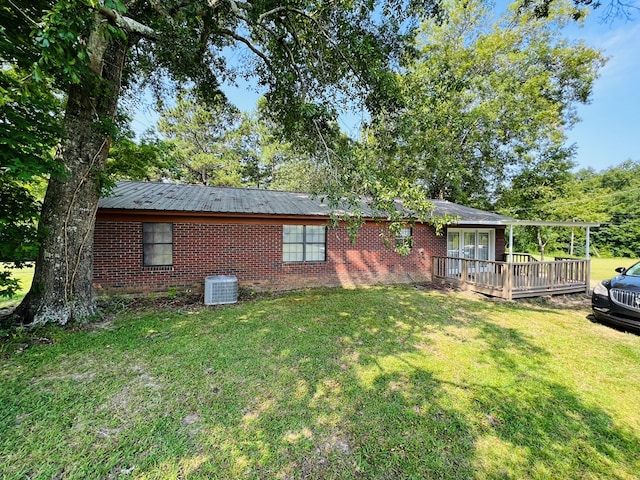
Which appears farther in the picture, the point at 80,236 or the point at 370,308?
the point at 370,308

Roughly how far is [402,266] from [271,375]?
26.6ft

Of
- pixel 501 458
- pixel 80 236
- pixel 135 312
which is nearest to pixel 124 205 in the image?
pixel 80 236

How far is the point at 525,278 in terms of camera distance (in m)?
8.59

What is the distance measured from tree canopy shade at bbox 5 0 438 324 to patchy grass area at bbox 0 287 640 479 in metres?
1.62

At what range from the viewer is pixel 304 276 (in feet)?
31.1

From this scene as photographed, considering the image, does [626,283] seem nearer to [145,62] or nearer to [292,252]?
[292,252]

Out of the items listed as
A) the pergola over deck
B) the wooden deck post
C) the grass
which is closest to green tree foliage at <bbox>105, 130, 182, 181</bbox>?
the pergola over deck

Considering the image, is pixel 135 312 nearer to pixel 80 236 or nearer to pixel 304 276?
pixel 80 236

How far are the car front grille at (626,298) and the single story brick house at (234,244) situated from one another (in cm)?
454

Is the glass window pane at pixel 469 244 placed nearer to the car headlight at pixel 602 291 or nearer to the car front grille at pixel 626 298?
the car headlight at pixel 602 291

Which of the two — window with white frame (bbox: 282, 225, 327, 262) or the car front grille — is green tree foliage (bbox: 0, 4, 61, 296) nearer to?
window with white frame (bbox: 282, 225, 327, 262)

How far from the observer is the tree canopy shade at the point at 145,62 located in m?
3.89

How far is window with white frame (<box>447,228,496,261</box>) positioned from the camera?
465 inches

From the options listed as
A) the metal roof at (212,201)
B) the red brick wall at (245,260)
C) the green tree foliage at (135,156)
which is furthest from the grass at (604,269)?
the green tree foliage at (135,156)
